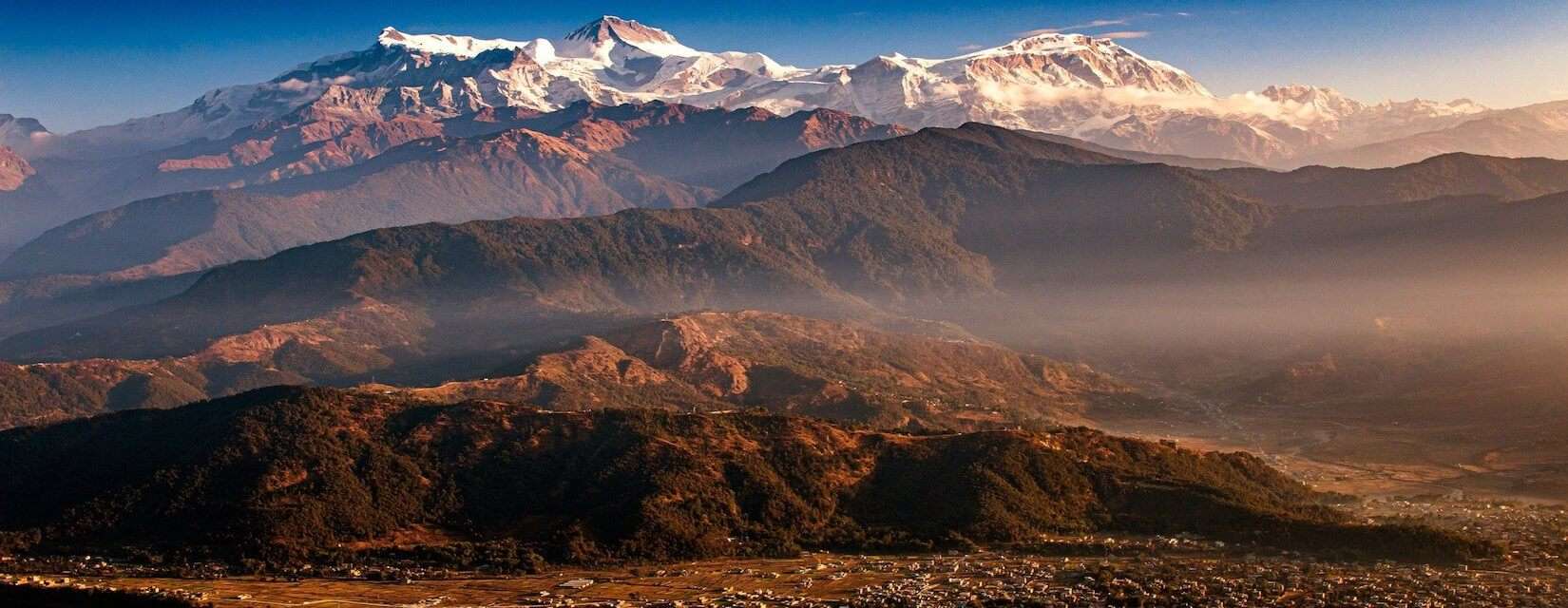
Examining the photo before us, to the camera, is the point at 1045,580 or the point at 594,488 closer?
the point at 1045,580

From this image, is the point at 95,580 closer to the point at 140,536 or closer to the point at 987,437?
the point at 140,536

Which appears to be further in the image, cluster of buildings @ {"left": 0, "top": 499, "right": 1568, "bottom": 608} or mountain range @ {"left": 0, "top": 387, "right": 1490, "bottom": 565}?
mountain range @ {"left": 0, "top": 387, "right": 1490, "bottom": 565}

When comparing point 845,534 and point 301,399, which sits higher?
point 301,399

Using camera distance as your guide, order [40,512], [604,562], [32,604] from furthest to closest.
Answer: [40,512], [604,562], [32,604]

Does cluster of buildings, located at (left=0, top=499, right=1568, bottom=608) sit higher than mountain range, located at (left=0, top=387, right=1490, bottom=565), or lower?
lower

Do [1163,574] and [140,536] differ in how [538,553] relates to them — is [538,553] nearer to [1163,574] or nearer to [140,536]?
[140,536]

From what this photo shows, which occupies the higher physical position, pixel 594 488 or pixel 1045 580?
pixel 594 488

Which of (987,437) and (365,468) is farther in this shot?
(987,437)

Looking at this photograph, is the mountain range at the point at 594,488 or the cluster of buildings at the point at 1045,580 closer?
the cluster of buildings at the point at 1045,580

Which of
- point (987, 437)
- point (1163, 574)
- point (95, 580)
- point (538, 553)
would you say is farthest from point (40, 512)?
point (1163, 574)

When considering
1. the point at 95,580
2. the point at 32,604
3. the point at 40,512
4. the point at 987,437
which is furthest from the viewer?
the point at 987,437

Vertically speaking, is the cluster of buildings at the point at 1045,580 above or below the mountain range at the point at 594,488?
below
